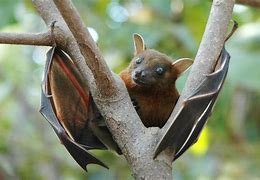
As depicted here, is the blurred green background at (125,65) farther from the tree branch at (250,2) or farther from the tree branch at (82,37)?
the tree branch at (82,37)

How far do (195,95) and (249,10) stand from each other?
3884 millimetres

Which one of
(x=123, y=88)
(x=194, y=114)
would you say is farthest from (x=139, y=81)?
(x=123, y=88)

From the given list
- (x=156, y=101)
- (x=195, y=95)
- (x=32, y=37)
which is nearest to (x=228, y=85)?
(x=156, y=101)

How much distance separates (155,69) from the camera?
3.46 metres

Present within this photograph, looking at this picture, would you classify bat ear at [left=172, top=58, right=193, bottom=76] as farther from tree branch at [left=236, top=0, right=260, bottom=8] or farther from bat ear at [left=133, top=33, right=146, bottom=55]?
tree branch at [left=236, top=0, right=260, bottom=8]

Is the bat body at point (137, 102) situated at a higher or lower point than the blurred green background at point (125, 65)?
higher

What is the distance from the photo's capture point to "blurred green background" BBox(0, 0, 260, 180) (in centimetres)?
478

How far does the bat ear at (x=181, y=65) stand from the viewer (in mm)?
3357

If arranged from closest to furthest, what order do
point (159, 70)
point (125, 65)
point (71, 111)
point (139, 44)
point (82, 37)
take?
point (82, 37)
point (71, 111)
point (159, 70)
point (139, 44)
point (125, 65)

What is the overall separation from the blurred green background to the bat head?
33.2 inches

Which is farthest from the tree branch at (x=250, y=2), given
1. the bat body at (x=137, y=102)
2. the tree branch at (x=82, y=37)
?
the tree branch at (x=82, y=37)

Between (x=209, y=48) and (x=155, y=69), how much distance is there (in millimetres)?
1197

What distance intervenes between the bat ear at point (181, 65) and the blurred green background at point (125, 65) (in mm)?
863

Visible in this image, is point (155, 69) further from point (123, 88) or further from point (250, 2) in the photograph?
point (123, 88)
